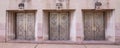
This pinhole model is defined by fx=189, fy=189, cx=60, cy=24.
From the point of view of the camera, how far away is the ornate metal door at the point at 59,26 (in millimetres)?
10352

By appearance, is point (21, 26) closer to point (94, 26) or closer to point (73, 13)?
point (73, 13)

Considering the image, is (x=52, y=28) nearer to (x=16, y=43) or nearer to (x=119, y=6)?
(x=16, y=43)

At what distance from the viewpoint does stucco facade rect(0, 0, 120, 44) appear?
9352 mm

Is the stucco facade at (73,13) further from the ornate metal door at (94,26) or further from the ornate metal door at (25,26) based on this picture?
the ornate metal door at (25,26)

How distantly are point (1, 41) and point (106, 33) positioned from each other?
552 cm

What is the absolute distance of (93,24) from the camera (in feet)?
33.7

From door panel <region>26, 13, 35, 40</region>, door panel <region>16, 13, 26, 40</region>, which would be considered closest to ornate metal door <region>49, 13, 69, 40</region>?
door panel <region>26, 13, 35, 40</region>

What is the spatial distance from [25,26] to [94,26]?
3784 mm

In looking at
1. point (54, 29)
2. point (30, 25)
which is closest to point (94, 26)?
point (54, 29)

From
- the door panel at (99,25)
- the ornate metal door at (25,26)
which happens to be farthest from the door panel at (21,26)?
the door panel at (99,25)

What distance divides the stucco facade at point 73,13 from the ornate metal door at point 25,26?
678mm

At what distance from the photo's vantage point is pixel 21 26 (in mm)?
10438

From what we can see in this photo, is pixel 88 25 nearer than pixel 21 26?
Yes

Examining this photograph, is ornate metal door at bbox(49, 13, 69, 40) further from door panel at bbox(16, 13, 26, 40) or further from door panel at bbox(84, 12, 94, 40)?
door panel at bbox(16, 13, 26, 40)
